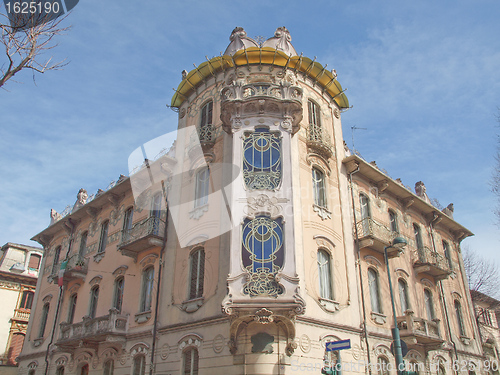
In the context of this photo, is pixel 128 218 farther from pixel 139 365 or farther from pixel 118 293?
pixel 139 365

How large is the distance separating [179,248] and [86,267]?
8.57 metres

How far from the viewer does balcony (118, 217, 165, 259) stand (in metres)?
20.2

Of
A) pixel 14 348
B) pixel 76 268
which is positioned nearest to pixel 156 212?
pixel 76 268

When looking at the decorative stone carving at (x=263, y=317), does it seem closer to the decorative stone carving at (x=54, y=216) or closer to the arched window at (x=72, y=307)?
the arched window at (x=72, y=307)

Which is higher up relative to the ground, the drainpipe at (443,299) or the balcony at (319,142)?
the balcony at (319,142)

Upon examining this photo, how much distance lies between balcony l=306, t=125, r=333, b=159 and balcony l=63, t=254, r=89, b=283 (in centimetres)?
1428

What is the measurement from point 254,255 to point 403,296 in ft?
32.4

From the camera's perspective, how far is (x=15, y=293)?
34219 mm

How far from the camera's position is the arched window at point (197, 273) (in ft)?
58.6

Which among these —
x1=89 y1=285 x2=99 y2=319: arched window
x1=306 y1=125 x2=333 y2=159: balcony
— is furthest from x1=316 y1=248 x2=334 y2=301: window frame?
x1=89 y1=285 x2=99 y2=319: arched window

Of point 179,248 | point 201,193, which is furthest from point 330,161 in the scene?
point 179,248

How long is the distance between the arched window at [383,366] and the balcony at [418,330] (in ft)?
4.69

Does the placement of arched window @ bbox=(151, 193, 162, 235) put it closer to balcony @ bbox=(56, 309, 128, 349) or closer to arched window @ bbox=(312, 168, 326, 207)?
balcony @ bbox=(56, 309, 128, 349)

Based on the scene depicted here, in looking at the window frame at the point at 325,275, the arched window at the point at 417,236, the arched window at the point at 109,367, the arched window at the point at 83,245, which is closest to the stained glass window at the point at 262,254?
the window frame at the point at 325,275
